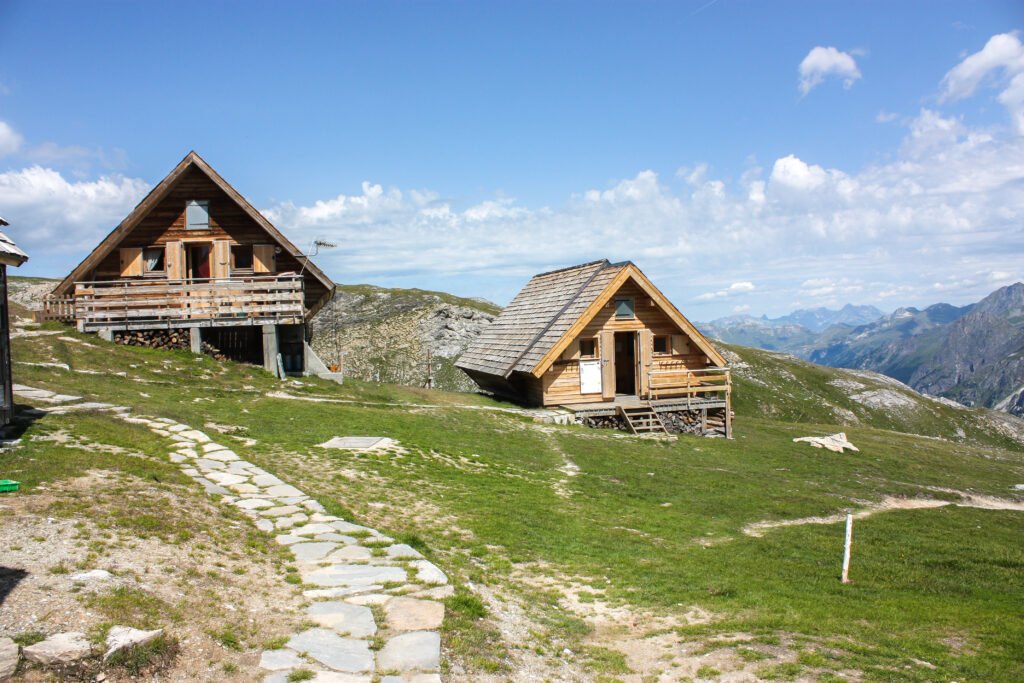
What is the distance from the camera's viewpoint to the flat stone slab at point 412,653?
6.63 meters

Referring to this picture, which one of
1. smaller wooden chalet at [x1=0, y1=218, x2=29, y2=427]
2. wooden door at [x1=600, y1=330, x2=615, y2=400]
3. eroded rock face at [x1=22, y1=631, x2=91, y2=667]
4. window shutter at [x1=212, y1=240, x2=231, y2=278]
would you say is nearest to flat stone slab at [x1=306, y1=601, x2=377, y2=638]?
eroded rock face at [x1=22, y1=631, x2=91, y2=667]

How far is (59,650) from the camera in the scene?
233 inches

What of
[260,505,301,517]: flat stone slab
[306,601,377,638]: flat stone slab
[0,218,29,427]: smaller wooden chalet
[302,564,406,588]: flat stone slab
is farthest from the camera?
[0,218,29,427]: smaller wooden chalet

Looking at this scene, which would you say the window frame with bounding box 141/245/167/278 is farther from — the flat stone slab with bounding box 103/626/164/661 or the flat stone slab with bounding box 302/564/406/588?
the flat stone slab with bounding box 103/626/164/661

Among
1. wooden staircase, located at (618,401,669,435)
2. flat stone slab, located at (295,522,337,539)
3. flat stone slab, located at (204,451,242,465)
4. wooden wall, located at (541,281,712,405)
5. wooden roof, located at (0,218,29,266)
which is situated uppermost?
wooden roof, located at (0,218,29,266)

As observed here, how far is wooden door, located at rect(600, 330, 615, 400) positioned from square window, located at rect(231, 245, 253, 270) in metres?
16.2

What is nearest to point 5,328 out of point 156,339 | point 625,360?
point 156,339

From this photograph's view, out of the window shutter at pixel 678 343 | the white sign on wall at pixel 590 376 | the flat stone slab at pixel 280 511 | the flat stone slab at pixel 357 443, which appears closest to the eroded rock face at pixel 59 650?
the flat stone slab at pixel 280 511

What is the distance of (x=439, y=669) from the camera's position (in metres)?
6.64

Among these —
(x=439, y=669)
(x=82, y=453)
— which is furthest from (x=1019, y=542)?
(x=82, y=453)

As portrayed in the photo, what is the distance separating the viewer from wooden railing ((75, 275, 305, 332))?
91.5 feet

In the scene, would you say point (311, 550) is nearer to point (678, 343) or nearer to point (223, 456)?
point (223, 456)

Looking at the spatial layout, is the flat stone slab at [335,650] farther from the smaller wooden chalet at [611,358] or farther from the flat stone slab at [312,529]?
the smaller wooden chalet at [611,358]

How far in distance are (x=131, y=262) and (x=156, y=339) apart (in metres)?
4.02
